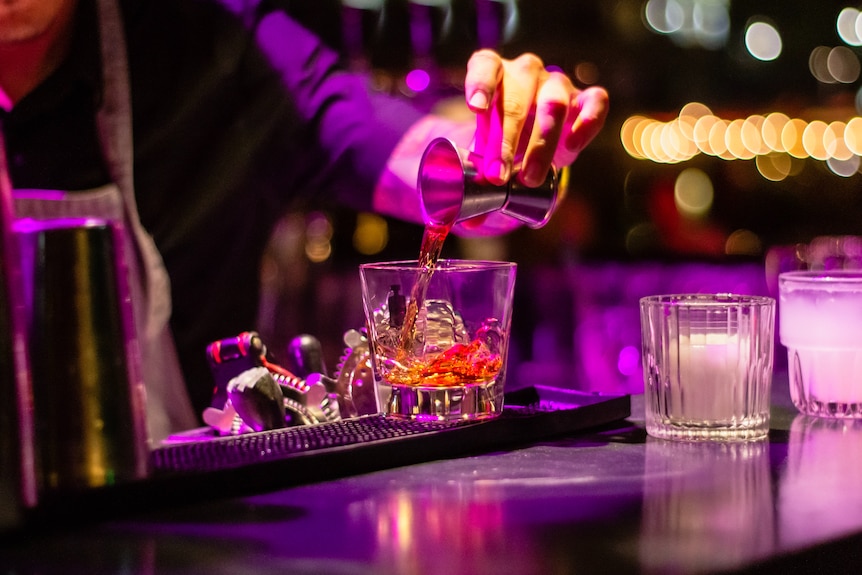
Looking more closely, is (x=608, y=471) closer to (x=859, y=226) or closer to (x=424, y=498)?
(x=424, y=498)

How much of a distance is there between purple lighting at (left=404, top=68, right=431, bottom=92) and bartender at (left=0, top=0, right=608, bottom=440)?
1.62 metres

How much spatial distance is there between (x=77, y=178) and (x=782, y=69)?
5119 millimetres

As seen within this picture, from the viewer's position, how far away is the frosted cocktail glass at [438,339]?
1.00 metres

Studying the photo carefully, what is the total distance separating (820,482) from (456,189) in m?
0.46

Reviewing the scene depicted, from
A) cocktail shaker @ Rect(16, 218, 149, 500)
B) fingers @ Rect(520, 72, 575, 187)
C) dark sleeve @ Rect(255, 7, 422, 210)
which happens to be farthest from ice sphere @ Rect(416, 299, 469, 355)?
dark sleeve @ Rect(255, 7, 422, 210)

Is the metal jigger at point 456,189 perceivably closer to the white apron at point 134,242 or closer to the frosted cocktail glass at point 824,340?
the frosted cocktail glass at point 824,340

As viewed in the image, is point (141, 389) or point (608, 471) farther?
point (608, 471)

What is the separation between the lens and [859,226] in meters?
7.21

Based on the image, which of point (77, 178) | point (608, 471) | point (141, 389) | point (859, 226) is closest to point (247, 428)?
point (141, 389)

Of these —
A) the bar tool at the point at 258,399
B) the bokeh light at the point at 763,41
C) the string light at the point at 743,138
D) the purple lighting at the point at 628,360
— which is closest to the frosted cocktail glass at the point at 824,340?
the bar tool at the point at 258,399

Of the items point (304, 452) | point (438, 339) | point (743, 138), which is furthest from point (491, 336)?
point (743, 138)

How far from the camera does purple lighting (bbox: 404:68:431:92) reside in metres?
A: 3.59

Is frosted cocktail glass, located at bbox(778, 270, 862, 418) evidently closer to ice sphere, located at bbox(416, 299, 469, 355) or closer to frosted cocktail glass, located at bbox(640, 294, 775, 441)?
frosted cocktail glass, located at bbox(640, 294, 775, 441)

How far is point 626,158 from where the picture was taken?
6.80m
